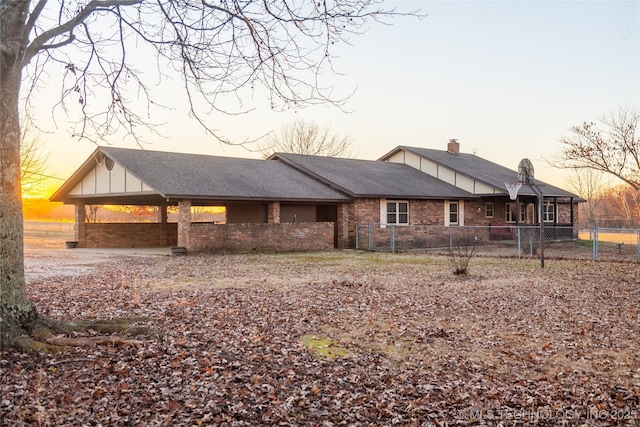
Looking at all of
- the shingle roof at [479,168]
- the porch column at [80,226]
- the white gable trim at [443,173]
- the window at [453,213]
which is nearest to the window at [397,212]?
the window at [453,213]

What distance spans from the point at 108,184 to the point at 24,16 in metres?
17.5

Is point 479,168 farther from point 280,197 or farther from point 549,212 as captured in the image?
point 280,197

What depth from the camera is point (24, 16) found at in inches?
239

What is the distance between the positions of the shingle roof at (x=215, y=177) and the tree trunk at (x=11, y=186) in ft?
44.1

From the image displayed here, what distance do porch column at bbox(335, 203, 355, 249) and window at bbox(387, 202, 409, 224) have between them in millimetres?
2300

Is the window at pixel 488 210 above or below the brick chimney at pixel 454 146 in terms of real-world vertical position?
below

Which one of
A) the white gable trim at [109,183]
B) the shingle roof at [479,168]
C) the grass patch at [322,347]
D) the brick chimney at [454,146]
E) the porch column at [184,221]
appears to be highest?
the brick chimney at [454,146]

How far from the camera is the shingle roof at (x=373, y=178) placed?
25562 mm

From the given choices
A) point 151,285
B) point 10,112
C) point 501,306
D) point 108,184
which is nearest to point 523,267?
point 501,306

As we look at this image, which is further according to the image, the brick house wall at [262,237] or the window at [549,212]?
the window at [549,212]

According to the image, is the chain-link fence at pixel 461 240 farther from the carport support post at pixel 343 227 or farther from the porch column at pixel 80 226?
the porch column at pixel 80 226

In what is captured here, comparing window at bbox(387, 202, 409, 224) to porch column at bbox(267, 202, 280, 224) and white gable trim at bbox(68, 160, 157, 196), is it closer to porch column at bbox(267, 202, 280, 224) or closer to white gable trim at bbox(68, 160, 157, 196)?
porch column at bbox(267, 202, 280, 224)

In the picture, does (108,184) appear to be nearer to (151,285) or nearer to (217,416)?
(151,285)

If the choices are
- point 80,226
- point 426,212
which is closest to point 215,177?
point 80,226
